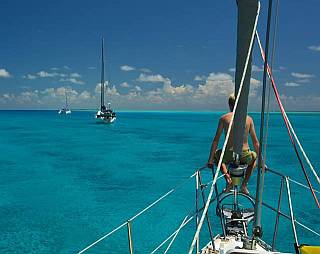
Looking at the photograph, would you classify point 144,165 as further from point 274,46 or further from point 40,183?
point 274,46

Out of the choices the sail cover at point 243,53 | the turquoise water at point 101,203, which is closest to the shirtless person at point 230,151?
the sail cover at point 243,53

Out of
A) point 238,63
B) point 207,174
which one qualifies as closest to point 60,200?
point 207,174

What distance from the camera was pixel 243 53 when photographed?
3145 millimetres

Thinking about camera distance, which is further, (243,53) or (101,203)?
(101,203)

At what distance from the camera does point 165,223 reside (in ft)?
45.1

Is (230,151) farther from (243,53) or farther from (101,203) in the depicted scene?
(101,203)

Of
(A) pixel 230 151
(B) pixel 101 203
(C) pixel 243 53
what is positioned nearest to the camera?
(C) pixel 243 53

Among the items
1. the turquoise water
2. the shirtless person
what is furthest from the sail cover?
the turquoise water

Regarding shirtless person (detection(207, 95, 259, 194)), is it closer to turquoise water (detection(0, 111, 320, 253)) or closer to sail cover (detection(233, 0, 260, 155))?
sail cover (detection(233, 0, 260, 155))

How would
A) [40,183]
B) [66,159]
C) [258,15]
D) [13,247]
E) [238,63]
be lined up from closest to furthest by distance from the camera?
[258,15]
[238,63]
[13,247]
[40,183]
[66,159]

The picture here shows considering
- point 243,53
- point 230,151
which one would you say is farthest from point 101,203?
point 243,53

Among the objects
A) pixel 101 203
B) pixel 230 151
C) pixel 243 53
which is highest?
pixel 243 53

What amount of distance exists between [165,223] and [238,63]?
11615 millimetres

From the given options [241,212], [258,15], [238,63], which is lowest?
[241,212]
